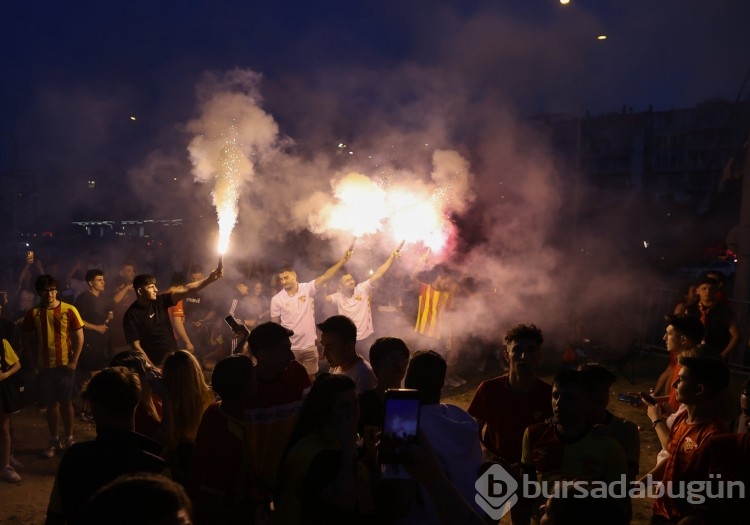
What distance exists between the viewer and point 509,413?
405cm

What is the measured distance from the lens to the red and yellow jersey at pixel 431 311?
11.3 meters

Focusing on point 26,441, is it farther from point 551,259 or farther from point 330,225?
point 551,259

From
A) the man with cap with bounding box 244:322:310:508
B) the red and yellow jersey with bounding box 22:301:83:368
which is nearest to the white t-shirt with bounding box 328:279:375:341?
the red and yellow jersey with bounding box 22:301:83:368

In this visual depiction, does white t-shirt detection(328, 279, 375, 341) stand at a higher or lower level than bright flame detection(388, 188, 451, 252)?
lower

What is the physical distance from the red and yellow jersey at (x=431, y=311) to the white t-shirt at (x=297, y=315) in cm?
345

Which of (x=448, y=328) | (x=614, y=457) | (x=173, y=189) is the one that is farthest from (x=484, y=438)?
(x=173, y=189)

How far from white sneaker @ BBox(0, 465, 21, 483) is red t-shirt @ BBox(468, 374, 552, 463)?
5068 mm

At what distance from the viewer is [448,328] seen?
11.4 m

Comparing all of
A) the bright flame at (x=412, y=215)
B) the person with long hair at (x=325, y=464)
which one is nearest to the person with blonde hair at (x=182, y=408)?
the person with long hair at (x=325, y=464)

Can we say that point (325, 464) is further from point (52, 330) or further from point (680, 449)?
point (52, 330)

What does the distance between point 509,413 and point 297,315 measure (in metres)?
4.82

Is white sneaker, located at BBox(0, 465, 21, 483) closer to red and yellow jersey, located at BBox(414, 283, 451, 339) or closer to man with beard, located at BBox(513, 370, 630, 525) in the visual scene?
man with beard, located at BBox(513, 370, 630, 525)

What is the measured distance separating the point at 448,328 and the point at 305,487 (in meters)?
8.97

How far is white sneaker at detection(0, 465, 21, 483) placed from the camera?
247 inches
